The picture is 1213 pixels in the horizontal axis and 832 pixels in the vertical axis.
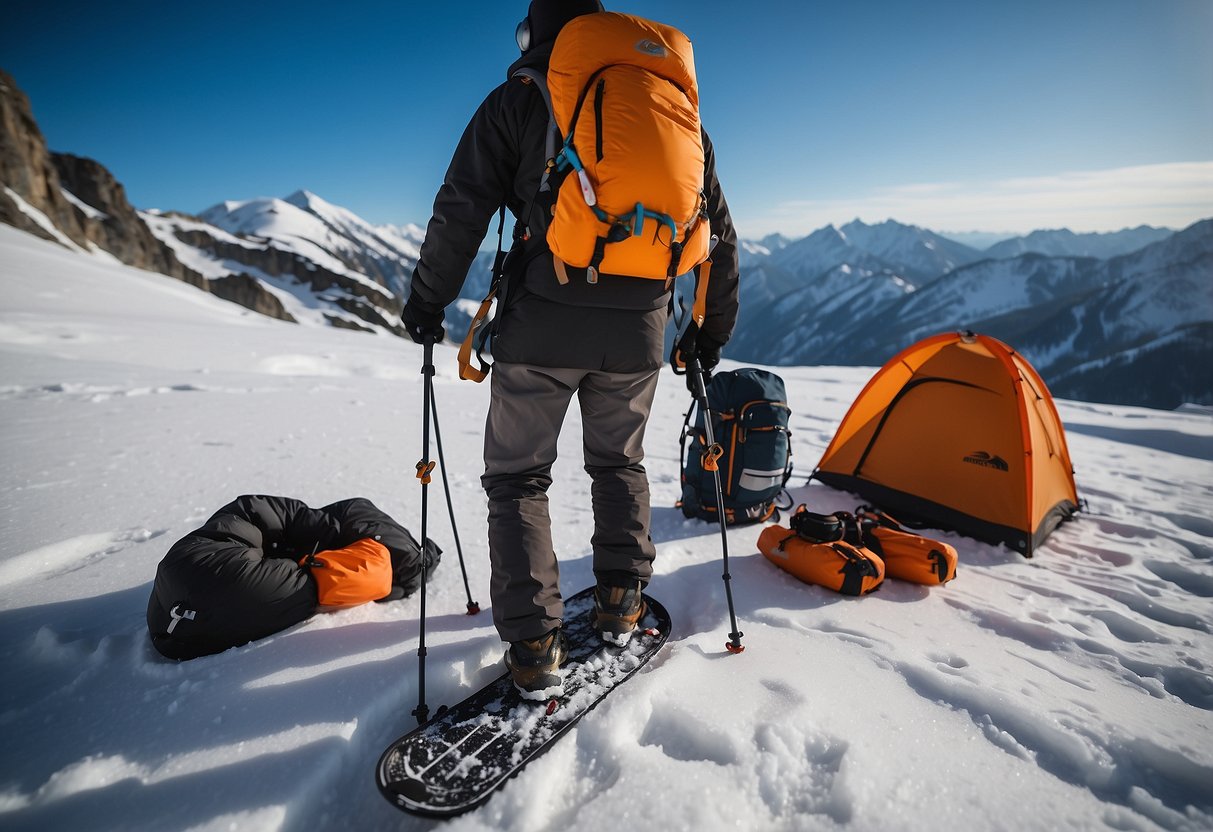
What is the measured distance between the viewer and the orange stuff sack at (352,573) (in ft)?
8.45

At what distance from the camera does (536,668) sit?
215 cm

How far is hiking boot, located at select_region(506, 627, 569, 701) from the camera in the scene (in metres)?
2.14

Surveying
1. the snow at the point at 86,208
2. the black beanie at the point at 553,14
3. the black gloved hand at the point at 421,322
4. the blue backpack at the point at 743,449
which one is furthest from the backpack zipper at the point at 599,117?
the snow at the point at 86,208

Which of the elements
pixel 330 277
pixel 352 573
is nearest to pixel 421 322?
pixel 352 573

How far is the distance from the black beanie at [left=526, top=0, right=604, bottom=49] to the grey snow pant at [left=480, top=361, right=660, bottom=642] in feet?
4.76

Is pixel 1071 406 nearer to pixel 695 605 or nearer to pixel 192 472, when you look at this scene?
pixel 695 605

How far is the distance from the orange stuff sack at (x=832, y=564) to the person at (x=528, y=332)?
1745 millimetres

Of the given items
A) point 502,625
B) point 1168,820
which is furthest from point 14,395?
point 1168,820

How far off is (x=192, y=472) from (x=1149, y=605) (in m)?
6.96

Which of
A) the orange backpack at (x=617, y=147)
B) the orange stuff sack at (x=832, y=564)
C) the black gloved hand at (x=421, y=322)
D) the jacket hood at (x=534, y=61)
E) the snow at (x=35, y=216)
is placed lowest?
the orange stuff sack at (x=832, y=564)

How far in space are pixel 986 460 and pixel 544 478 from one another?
3996 mm

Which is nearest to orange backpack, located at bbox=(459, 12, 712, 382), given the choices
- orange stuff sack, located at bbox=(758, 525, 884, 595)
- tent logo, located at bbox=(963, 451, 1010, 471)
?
orange stuff sack, located at bbox=(758, 525, 884, 595)

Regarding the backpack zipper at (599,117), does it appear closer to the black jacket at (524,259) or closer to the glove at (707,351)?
the black jacket at (524,259)

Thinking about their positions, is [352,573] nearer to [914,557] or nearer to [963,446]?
[914,557]
